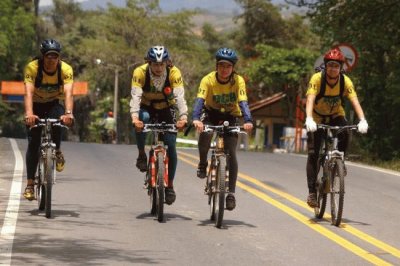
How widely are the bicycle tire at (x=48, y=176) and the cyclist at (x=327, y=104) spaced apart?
2.92 m

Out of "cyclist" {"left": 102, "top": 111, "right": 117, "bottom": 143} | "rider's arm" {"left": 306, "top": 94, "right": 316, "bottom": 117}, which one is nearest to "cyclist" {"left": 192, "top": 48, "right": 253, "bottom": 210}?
"rider's arm" {"left": 306, "top": 94, "right": 316, "bottom": 117}

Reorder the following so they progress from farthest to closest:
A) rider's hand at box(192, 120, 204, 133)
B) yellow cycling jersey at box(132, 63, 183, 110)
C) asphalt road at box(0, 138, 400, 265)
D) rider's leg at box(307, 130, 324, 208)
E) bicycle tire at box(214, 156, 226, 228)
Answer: rider's leg at box(307, 130, 324, 208)
yellow cycling jersey at box(132, 63, 183, 110)
rider's hand at box(192, 120, 204, 133)
bicycle tire at box(214, 156, 226, 228)
asphalt road at box(0, 138, 400, 265)

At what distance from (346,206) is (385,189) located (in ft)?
8.70

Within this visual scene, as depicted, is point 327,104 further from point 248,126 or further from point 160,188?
point 160,188

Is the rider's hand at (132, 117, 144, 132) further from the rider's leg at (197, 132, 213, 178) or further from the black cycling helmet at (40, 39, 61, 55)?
the black cycling helmet at (40, 39, 61, 55)

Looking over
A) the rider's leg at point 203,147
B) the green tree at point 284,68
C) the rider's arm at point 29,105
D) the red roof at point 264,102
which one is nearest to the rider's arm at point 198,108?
the rider's leg at point 203,147

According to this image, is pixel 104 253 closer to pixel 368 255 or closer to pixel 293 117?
pixel 368 255

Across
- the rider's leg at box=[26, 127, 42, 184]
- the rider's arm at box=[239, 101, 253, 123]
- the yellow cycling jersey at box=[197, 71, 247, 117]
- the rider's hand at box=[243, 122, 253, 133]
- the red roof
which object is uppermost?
the red roof

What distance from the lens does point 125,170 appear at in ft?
57.9

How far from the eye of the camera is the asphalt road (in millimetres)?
8742

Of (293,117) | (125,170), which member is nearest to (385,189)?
(125,170)

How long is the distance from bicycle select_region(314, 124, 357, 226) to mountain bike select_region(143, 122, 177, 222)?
1803 millimetres

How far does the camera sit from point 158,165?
10.9 meters

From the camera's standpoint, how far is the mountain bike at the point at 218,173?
10500mm
